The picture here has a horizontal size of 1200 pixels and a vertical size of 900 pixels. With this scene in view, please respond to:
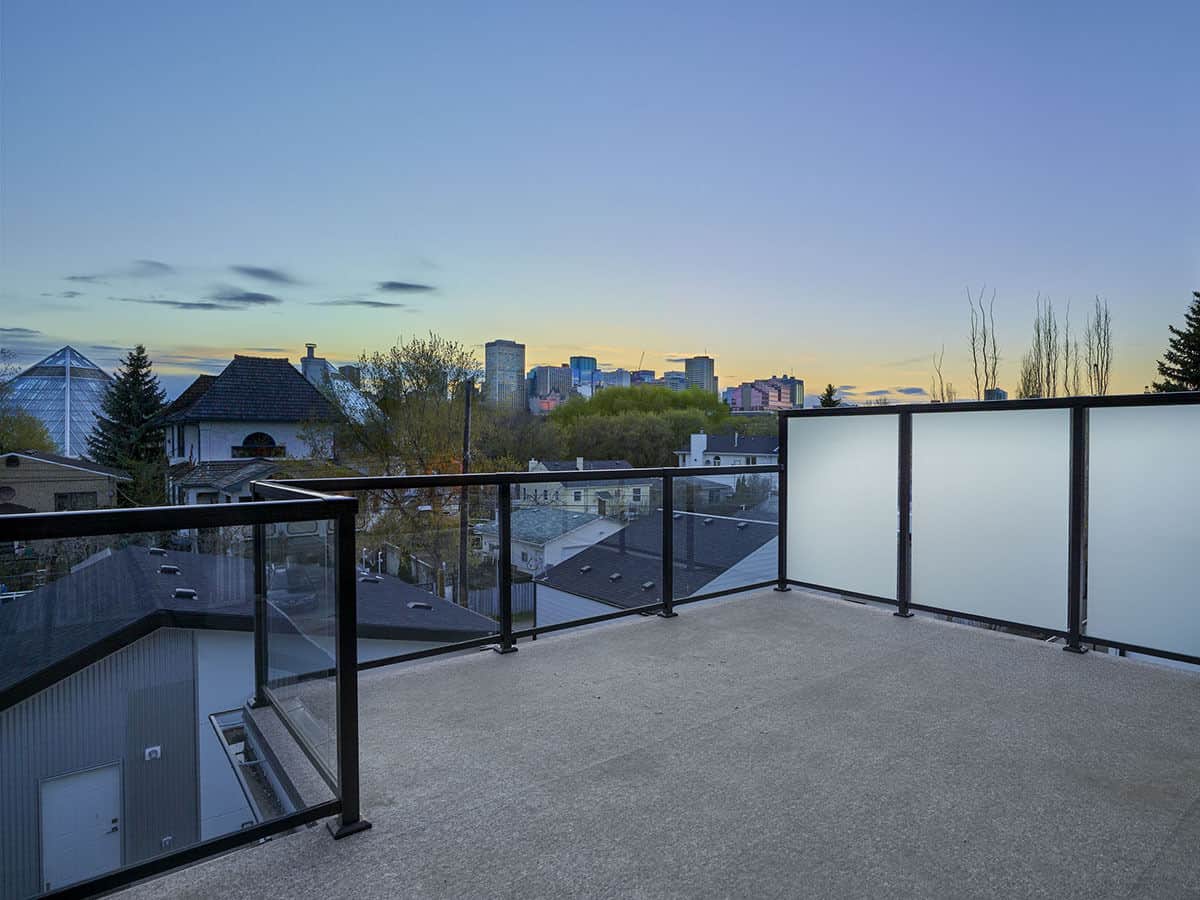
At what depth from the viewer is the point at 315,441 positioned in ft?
76.1

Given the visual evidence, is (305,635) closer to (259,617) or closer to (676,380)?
(259,617)

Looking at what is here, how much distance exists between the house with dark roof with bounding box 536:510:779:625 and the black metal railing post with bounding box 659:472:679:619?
0.03m

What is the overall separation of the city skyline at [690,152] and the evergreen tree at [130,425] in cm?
1900

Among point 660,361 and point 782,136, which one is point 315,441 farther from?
point 782,136

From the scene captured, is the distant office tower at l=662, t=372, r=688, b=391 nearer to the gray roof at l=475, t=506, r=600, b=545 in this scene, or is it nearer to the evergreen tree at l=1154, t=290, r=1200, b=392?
the evergreen tree at l=1154, t=290, r=1200, b=392

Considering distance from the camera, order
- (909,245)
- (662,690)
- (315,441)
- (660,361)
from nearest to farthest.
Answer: (662,690) → (909,245) → (315,441) → (660,361)

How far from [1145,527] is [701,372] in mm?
27920

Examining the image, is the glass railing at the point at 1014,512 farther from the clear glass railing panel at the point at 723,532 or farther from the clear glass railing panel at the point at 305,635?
the clear glass railing panel at the point at 305,635

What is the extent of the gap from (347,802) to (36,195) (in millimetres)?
18520

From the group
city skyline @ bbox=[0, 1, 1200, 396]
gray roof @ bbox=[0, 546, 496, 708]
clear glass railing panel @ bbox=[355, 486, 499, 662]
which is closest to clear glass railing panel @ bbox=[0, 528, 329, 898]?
gray roof @ bbox=[0, 546, 496, 708]

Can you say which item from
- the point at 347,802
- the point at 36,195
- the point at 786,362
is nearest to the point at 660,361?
the point at 786,362

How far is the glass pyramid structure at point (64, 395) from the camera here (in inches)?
985

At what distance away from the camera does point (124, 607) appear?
6.20 feet

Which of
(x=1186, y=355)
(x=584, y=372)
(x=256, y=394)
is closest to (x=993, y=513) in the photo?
(x=1186, y=355)
